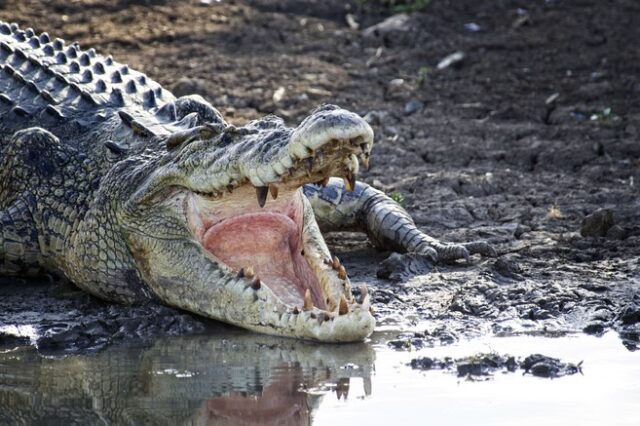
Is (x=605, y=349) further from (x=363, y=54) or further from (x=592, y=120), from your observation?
(x=363, y=54)

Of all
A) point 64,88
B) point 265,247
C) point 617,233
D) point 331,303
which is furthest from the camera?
point 64,88

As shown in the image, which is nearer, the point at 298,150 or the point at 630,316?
the point at 298,150

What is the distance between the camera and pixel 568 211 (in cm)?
761

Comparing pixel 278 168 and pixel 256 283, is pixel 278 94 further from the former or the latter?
pixel 278 168

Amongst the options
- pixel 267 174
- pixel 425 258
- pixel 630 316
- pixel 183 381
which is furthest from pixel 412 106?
pixel 183 381

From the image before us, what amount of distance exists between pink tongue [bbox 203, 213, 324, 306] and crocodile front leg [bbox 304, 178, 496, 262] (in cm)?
121

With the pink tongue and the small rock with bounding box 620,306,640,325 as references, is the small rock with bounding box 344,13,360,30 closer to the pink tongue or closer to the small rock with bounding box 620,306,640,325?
the pink tongue

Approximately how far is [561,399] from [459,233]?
2.69 meters

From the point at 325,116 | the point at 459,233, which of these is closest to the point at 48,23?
the point at 459,233

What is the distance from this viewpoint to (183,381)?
16.2 feet

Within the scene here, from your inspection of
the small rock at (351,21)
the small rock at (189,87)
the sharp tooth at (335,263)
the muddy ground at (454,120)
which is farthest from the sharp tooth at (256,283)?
the small rock at (351,21)

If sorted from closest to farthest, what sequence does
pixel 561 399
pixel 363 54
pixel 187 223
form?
pixel 561 399 → pixel 187 223 → pixel 363 54

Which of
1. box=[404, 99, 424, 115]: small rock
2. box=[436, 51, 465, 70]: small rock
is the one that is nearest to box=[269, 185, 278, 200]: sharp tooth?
box=[404, 99, 424, 115]: small rock

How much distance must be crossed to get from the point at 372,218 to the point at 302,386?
2376 mm
